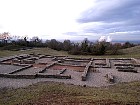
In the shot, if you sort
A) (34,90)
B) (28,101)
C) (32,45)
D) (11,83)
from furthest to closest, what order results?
(32,45) → (11,83) → (34,90) → (28,101)

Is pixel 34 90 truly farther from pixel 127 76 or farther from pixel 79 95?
pixel 127 76

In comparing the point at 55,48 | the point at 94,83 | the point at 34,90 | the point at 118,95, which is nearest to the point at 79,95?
the point at 118,95

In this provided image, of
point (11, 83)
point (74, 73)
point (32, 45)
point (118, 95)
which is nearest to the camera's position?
point (118, 95)

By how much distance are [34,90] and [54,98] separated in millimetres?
1845

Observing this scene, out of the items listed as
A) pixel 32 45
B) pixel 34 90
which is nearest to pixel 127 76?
pixel 34 90

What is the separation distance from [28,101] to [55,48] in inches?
1228

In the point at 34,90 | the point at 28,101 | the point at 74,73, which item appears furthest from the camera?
the point at 74,73

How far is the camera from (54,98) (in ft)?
30.3

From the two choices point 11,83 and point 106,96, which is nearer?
point 106,96

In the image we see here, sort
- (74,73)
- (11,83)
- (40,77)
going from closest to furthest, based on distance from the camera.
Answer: (11,83)
(40,77)
(74,73)

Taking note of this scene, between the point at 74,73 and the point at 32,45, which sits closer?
the point at 74,73

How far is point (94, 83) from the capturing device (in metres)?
13.1

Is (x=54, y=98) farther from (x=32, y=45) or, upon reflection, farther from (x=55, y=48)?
(x=32, y=45)

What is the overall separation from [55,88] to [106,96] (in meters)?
2.97
